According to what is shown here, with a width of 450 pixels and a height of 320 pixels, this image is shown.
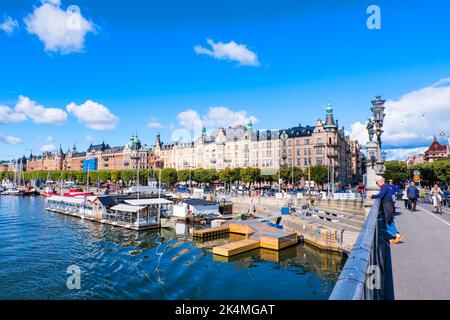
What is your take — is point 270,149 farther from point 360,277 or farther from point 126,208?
point 360,277

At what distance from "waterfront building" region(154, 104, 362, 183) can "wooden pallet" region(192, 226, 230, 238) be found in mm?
44431

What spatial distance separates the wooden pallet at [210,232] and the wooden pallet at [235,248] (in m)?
7.59

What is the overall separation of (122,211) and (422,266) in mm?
46584

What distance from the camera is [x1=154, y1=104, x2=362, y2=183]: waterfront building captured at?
87.4m

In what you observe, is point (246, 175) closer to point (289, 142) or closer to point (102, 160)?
point (289, 142)

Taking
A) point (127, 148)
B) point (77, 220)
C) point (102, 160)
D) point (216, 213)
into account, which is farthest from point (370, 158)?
point (102, 160)

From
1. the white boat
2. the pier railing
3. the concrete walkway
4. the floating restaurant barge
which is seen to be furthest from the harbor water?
the white boat

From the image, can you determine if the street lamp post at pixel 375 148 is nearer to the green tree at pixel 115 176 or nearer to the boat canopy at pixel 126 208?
the boat canopy at pixel 126 208

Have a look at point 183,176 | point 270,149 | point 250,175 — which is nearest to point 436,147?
point 270,149

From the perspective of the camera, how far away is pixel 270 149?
96.6 m

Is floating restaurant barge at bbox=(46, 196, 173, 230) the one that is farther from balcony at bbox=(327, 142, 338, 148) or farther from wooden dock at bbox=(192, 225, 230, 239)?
balcony at bbox=(327, 142, 338, 148)

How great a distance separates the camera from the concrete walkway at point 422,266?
569 cm

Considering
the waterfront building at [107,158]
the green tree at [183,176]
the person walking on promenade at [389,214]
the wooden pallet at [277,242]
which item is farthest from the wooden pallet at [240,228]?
the waterfront building at [107,158]
